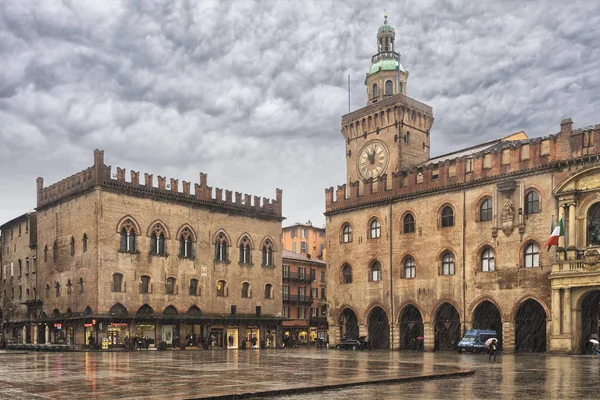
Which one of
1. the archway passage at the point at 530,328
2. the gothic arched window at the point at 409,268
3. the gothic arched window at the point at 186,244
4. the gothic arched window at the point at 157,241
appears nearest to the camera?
the archway passage at the point at 530,328

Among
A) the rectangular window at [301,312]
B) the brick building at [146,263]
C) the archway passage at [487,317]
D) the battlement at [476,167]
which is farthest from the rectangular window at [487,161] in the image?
the rectangular window at [301,312]

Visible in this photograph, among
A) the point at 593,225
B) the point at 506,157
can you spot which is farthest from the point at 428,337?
the point at 593,225

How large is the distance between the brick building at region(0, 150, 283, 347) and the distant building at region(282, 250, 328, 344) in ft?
48.0

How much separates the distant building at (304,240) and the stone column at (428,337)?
132ft

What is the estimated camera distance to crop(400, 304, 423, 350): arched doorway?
1946 inches

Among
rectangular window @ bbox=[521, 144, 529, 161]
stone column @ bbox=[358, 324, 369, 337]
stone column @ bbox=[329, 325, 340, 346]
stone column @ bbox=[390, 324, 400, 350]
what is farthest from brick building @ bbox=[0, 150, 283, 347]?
rectangular window @ bbox=[521, 144, 529, 161]

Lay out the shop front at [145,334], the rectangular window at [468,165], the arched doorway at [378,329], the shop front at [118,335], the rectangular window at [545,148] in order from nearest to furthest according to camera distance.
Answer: the rectangular window at [545,148]
the rectangular window at [468,165]
the shop front at [118,335]
the shop front at [145,334]
the arched doorway at [378,329]

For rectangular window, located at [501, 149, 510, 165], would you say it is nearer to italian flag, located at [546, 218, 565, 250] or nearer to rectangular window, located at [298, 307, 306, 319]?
italian flag, located at [546, 218, 565, 250]

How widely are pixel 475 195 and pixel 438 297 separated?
736 centimetres

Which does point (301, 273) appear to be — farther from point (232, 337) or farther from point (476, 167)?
point (476, 167)

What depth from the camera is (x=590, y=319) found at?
40.7 m

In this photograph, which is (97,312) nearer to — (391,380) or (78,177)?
(78,177)

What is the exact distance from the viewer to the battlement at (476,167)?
40.9 meters

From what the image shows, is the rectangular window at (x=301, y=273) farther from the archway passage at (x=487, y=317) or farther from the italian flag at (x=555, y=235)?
the italian flag at (x=555, y=235)
